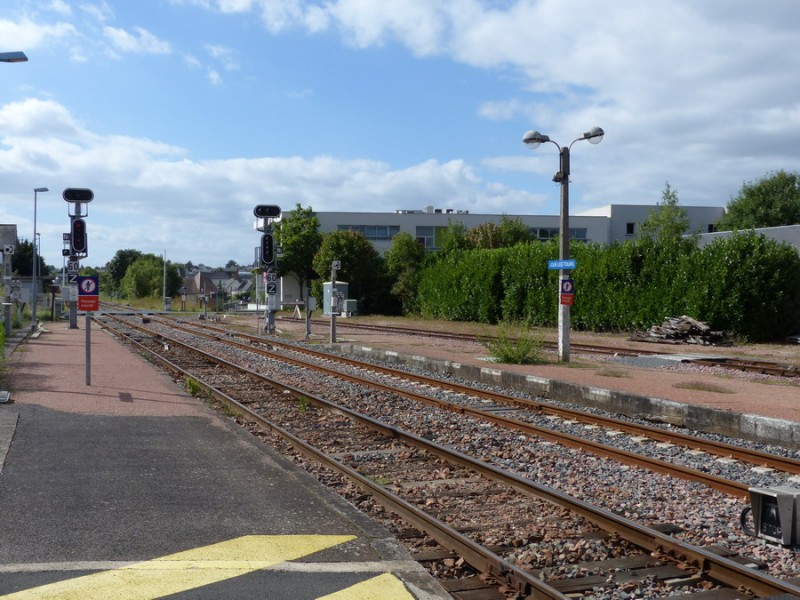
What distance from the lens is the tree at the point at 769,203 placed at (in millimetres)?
69531

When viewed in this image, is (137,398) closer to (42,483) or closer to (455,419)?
(455,419)

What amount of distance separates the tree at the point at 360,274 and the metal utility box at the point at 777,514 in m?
53.7

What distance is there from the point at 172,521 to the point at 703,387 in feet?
37.1

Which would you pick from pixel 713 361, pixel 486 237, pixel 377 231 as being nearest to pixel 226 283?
pixel 377 231

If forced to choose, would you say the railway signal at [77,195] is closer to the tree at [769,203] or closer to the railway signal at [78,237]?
the railway signal at [78,237]

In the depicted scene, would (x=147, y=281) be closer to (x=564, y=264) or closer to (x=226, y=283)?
(x=226, y=283)

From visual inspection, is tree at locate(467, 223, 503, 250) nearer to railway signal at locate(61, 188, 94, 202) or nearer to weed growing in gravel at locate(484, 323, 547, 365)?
weed growing in gravel at locate(484, 323, 547, 365)

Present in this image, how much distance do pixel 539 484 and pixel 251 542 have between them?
2.82m

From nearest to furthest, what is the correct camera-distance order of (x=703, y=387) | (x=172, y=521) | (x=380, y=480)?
(x=172, y=521)
(x=380, y=480)
(x=703, y=387)

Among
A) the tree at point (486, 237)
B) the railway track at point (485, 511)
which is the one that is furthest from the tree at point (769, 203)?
the railway track at point (485, 511)

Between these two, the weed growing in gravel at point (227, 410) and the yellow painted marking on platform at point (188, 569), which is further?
the weed growing in gravel at point (227, 410)

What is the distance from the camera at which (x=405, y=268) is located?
2303 inches

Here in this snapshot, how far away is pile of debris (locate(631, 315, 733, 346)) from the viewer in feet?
95.8

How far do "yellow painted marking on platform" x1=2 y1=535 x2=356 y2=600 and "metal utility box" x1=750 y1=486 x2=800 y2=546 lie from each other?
120 inches
